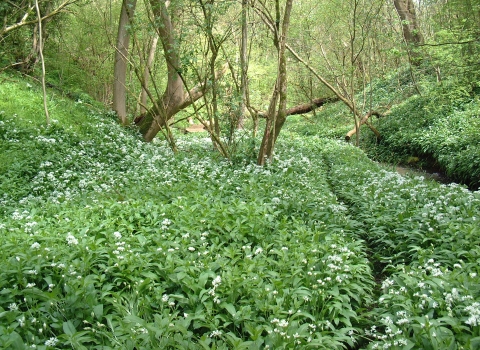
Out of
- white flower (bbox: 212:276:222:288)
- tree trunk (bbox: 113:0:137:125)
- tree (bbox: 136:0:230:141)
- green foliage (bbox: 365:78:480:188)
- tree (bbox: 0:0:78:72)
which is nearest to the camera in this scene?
white flower (bbox: 212:276:222:288)

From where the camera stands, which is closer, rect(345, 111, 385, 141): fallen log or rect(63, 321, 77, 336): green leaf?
rect(63, 321, 77, 336): green leaf

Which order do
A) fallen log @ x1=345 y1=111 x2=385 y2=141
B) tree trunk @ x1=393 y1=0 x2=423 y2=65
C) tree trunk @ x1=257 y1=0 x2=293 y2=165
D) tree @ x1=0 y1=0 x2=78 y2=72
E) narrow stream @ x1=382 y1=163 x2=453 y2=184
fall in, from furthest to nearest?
1. tree trunk @ x1=393 y1=0 x2=423 y2=65
2. fallen log @ x1=345 y1=111 x2=385 y2=141
3. tree @ x1=0 y1=0 x2=78 y2=72
4. narrow stream @ x1=382 y1=163 x2=453 y2=184
5. tree trunk @ x1=257 y1=0 x2=293 y2=165

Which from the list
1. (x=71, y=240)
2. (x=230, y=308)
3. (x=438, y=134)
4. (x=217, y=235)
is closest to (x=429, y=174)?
(x=438, y=134)

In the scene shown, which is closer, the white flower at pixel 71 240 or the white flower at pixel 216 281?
the white flower at pixel 216 281

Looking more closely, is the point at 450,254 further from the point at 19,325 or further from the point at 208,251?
the point at 19,325

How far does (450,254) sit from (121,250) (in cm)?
358

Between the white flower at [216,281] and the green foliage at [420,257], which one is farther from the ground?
the white flower at [216,281]

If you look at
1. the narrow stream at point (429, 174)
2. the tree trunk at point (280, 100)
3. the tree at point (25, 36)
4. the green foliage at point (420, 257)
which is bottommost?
the narrow stream at point (429, 174)

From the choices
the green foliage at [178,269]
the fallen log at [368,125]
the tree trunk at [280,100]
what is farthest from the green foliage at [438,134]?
the green foliage at [178,269]

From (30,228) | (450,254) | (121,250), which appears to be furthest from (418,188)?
(30,228)

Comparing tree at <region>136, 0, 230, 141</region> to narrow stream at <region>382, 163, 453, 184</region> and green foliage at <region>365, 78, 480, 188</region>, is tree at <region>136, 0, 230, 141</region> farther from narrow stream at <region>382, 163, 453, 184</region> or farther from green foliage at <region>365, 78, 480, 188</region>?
green foliage at <region>365, 78, 480, 188</region>

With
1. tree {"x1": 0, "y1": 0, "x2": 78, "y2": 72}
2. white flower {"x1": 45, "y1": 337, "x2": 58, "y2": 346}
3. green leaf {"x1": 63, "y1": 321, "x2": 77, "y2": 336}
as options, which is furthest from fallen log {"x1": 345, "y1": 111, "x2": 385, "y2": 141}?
white flower {"x1": 45, "y1": 337, "x2": 58, "y2": 346}

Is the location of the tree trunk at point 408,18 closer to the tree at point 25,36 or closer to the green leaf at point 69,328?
the tree at point 25,36

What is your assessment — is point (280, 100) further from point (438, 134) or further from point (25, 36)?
point (25, 36)
